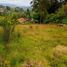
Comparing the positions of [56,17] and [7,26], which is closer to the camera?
[7,26]

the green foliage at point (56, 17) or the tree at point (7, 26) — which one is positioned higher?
the tree at point (7, 26)

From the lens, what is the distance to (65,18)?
2855 centimetres

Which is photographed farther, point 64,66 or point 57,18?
point 57,18

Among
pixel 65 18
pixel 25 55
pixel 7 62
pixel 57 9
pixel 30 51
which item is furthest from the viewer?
pixel 57 9

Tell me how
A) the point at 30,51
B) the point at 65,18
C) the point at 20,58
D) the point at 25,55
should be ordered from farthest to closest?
the point at 65,18 → the point at 30,51 → the point at 25,55 → the point at 20,58

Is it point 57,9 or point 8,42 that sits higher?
point 8,42

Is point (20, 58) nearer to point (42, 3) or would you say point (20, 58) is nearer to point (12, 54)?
point (12, 54)

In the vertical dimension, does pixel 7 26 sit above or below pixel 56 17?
above

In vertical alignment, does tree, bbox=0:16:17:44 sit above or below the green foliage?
above

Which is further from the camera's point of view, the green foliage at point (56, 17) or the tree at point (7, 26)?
the green foliage at point (56, 17)

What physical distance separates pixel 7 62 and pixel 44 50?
2.85 metres

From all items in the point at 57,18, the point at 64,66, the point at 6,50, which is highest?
the point at 6,50

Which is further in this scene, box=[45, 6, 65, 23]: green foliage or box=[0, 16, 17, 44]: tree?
box=[45, 6, 65, 23]: green foliage

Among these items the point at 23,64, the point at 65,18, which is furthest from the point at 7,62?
the point at 65,18
